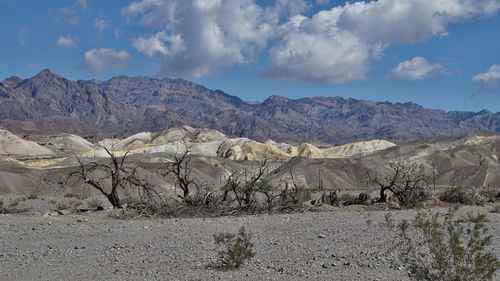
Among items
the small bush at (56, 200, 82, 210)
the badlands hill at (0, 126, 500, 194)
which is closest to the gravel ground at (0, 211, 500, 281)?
the small bush at (56, 200, 82, 210)

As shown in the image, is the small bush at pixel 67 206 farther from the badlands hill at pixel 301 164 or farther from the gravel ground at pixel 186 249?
the badlands hill at pixel 301 164

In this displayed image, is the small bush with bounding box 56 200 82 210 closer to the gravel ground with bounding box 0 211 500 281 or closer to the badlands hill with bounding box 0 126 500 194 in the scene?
the gravel ground with bounding box 0 211 500 281

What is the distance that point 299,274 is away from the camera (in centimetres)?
1103

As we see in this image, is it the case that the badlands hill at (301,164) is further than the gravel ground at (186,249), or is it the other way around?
the badlands hill at (301,164)

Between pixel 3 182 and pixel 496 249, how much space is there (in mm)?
46882

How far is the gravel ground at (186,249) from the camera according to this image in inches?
443

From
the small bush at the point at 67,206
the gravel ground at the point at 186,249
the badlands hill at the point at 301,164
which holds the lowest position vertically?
the gravel ground at the point at 186,249

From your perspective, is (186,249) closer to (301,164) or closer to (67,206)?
(67,206)

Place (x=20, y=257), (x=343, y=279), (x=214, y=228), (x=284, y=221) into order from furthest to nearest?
(x=284, y=221) → (x=214, y=228) → (x=20, y=257) → (x=343, y=279)

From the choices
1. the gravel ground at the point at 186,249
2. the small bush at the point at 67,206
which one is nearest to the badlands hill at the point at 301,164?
the small bush at the point at 67,206

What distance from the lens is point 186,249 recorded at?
1378 cm

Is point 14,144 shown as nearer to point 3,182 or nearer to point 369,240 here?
point 3,182

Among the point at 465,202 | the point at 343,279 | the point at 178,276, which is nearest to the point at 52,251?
the point at 178,276

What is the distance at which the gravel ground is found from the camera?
36.9ft
